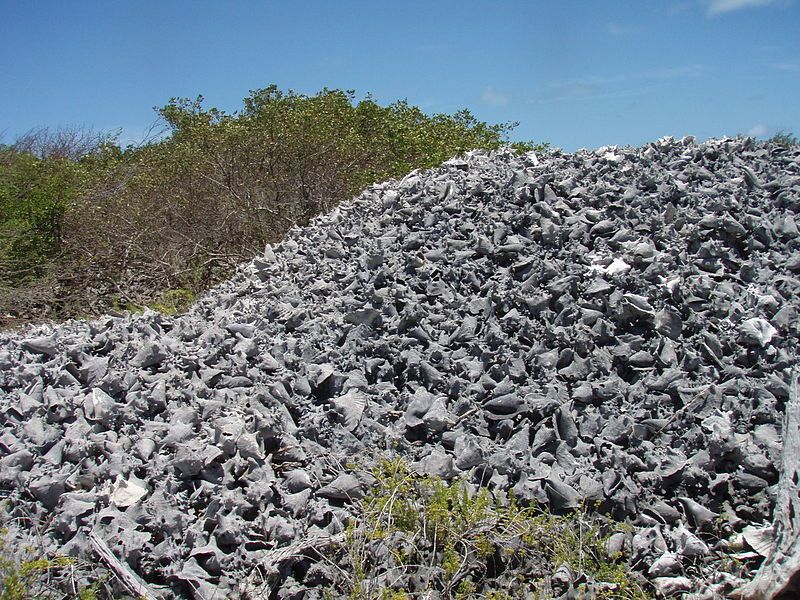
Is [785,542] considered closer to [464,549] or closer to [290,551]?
[464,549]

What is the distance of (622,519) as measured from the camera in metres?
2.64

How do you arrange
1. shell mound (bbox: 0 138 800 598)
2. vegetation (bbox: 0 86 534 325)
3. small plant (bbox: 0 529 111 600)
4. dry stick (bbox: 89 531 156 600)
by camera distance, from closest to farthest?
small plant (bbox: 0 529 111 600) < dry stick (bbox: 89 531 156 600) < shell mound (bbox: 0 138 800 598) < vegetation (bbox: 0 86 534 325)

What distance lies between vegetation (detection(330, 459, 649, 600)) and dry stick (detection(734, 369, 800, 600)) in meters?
0.34

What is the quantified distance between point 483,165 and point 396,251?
131 cm

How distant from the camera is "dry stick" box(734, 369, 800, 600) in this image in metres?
2.21

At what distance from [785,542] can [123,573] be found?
77.8 inches

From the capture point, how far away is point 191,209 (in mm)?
8180

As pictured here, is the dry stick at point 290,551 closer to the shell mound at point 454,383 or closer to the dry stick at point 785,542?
the shell mound at point 454,383

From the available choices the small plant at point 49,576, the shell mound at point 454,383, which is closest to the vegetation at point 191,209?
the shell mound at point 454,383

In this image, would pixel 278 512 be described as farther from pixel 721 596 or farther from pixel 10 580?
pixel 721 596

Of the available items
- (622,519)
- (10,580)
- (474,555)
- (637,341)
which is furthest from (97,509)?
(637,341)

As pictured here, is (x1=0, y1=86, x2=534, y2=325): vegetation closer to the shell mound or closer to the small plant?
the shell mound

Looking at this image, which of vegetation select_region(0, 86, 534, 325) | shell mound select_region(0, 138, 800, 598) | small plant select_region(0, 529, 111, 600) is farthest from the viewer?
vegetation select_region(0, 86, 534, 325)

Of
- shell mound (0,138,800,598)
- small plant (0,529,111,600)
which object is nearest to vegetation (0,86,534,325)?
shell mound (0,138,800,598)
